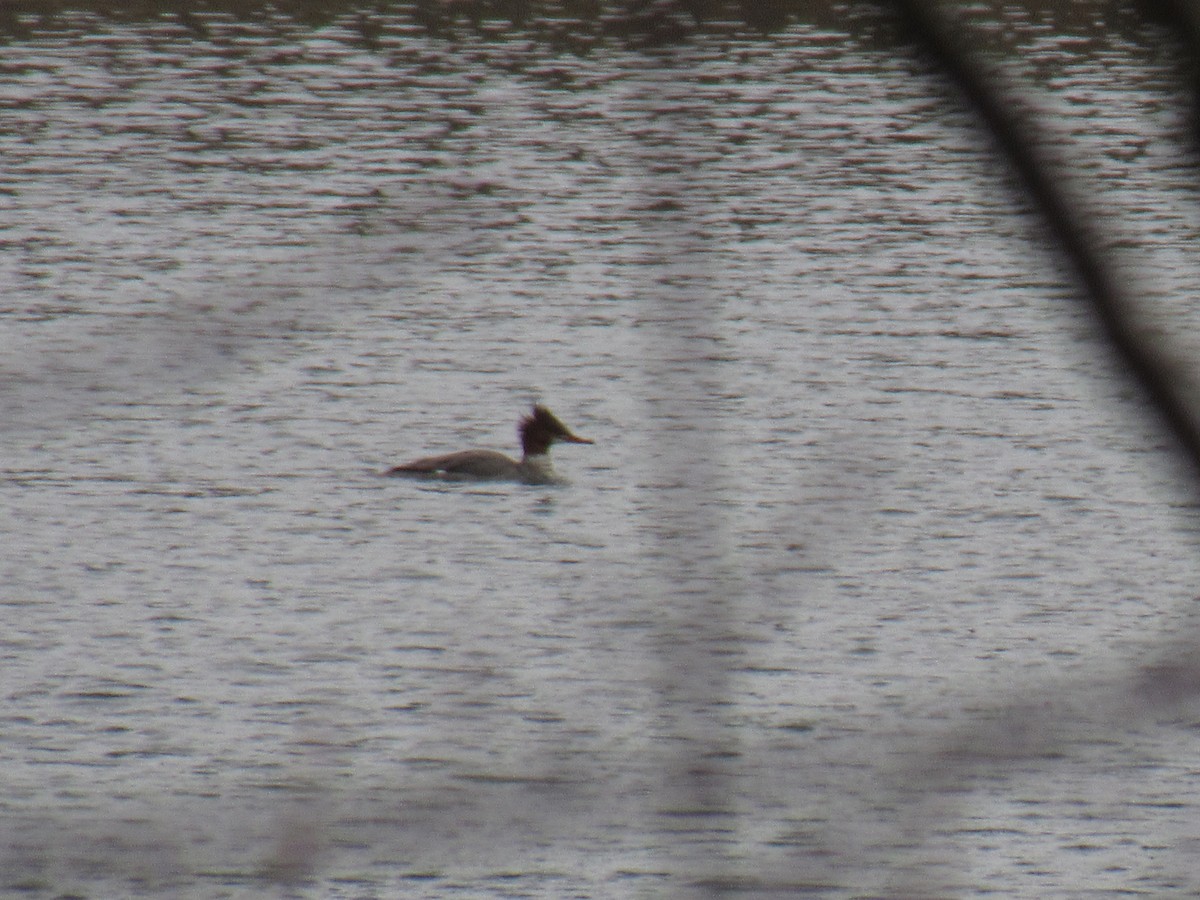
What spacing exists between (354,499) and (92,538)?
2687 millimetres

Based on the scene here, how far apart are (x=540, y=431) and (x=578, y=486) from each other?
78cm

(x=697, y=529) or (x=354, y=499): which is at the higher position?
(x=697, y=529)

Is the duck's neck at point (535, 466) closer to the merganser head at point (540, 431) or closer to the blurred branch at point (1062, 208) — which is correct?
the merganser head at point (540, 431)

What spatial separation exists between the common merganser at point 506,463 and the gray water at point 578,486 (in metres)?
0.40

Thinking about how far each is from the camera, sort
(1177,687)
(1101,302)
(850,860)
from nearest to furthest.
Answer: (1101,302), (1177,687), (850,860)

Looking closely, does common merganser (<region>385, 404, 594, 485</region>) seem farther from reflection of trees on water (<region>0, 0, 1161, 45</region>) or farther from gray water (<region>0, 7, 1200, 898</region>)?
reflection of trees on water (<region>0, 0, 1161, 45</region>)

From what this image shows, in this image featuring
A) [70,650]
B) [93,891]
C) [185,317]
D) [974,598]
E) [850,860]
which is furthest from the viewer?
[974,598]

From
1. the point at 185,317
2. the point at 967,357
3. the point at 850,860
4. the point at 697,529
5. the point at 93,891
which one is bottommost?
the point at 967,357

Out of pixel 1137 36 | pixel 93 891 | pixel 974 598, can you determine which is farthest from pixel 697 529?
pixel 974 598

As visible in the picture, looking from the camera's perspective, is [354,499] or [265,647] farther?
[354,499]

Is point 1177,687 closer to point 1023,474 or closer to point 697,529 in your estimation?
point 697,529

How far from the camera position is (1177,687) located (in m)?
1.46

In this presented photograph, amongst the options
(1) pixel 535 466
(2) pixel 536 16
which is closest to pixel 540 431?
(1) pixel 535 466

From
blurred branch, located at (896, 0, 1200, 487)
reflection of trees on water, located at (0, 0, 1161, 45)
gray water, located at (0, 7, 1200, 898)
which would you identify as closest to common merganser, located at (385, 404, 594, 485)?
gray water, located at (0, 7, 1200, 898)
